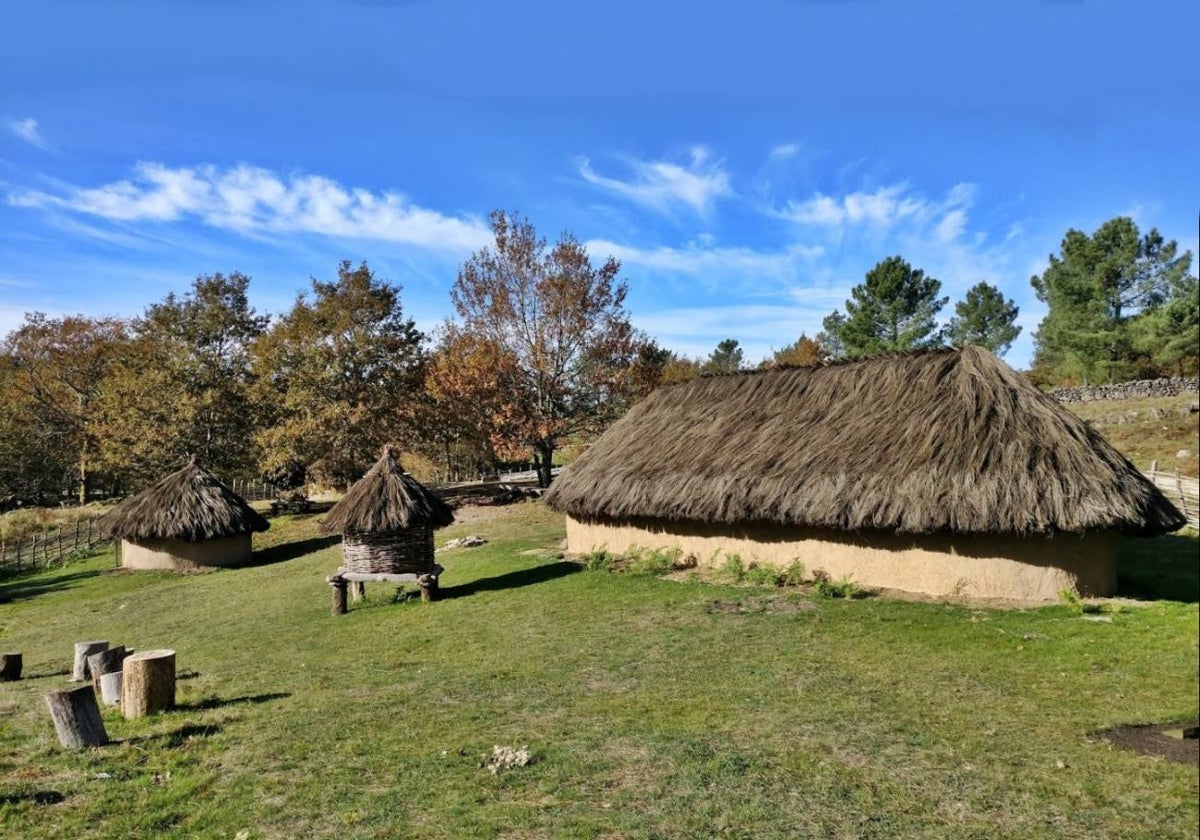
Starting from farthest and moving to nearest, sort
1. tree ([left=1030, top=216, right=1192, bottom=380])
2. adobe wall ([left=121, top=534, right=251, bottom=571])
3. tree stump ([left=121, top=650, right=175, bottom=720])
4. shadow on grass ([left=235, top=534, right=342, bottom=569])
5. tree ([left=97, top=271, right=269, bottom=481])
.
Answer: tree ([left=97, top=271, right=269, bottom=481]) → shadow on grass ([left=235, top=534, right=342, bottom=569]) → adobe wall ([left=121, top=534, right=251, bottom=571]) → tree stump ([left=121, top=650, right=175, bottom=720]) → tree ([left=1030, top=216, right=1192, bottom=380])

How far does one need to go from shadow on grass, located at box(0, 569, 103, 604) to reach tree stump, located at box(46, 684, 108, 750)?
16.7 metres

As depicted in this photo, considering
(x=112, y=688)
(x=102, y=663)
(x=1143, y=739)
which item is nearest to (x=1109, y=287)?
(x=1143, y=739)

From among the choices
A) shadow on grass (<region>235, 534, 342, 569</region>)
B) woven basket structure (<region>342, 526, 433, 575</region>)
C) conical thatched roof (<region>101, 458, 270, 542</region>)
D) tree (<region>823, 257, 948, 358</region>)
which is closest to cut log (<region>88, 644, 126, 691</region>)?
woven basket structure (<region>342, 526, 433, 575</region>)

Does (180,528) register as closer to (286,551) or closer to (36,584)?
(286,551)

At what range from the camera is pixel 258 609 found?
15859 mm

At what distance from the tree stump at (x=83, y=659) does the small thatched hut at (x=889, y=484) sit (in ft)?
29.4

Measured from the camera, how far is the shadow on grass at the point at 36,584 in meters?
21.2

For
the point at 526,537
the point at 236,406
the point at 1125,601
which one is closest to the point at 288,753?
the point at 1125,601

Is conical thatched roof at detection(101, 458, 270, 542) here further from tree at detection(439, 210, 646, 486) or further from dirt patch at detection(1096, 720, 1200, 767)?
dirt patch at detection(1096, 720, 1200, 767)

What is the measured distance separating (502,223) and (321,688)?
22.0 meters

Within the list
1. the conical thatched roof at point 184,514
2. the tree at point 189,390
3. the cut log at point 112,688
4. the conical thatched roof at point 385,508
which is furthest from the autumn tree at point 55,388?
the cut log at point 112,688

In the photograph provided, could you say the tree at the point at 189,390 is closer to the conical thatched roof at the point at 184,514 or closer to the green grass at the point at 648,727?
the conical thatched roof at the point at 184,514

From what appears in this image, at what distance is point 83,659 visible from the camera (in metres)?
11.0

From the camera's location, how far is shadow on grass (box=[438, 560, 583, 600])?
49.2 feet
